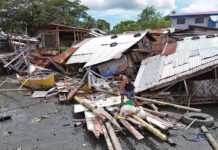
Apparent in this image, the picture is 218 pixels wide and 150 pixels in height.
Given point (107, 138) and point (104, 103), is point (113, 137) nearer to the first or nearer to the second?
point (107, 138)

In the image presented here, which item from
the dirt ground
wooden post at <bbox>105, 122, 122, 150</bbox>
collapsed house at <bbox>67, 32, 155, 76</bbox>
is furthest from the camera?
collapsed house at <bbox>67, 32, 155, 76</bbox>

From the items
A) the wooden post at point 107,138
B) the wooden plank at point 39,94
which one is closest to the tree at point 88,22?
the wooden plank at point 39,94

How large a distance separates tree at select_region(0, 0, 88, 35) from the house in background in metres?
20.3

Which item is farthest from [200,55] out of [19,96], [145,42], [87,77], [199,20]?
[199,20]

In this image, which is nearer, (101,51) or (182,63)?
(182,63)

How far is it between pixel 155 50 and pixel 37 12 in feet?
75.7

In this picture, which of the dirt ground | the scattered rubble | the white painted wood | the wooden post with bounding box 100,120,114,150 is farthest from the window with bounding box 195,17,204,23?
the wooden post with bounding box 100,120,114,150

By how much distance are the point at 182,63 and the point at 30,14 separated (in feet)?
95.6

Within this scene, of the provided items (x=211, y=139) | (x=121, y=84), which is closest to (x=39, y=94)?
(x=121, y=84)

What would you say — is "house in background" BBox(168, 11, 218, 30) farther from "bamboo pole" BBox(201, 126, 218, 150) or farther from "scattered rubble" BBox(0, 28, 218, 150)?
"bamboo pole" BBox(201, 126, 218, 150)

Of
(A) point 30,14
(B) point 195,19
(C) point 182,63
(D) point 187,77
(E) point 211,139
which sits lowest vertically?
(E) point 211,139

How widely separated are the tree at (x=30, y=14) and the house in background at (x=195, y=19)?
20259mm

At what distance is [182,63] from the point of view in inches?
397

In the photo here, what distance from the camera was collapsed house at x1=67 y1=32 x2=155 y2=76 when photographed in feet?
43.5
